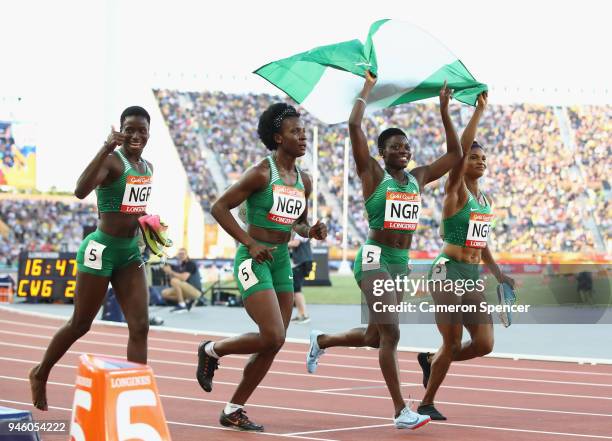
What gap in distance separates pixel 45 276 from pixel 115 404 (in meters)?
20.0

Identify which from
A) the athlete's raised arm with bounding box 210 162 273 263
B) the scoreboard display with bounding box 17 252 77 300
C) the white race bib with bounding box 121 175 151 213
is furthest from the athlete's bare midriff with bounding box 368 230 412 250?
the scoreboard display with bounding box 17 252 77 300

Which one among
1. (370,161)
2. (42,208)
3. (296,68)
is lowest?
(42,208)

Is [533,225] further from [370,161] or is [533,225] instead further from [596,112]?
[370,161]

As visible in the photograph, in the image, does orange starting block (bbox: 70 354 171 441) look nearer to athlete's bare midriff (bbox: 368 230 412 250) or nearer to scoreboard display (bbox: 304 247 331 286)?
athlete's bare midriff (bbox: 368 230 412 250)

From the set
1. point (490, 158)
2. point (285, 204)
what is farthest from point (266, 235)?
point (490, 158)

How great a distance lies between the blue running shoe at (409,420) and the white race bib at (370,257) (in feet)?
3.50

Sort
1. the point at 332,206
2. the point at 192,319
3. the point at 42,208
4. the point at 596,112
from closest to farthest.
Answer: the point at 192,319 → the point at 332,206 → the point at 42,208 → the point at 596,112

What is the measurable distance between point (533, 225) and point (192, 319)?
33856 millimetres

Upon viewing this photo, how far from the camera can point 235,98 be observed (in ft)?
182

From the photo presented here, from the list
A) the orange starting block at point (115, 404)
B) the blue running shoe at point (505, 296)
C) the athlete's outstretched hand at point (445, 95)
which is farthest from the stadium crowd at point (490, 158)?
the orange starting block at point (115, 404)

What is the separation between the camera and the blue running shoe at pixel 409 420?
7.11 meters

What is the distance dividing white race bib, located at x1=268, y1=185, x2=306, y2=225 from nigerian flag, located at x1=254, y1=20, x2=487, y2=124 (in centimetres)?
124

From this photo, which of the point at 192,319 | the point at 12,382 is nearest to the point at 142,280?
the point at 12,382

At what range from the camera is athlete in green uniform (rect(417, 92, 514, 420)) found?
8.04m
